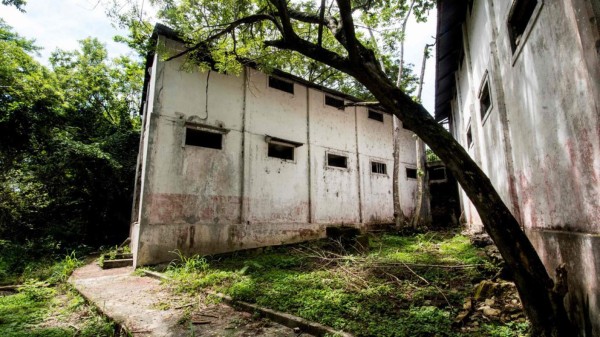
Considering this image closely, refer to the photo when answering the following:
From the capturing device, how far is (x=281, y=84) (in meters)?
12.0

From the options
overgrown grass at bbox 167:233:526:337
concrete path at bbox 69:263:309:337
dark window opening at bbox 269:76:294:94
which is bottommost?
concrete path at bbox 69:263:309:337

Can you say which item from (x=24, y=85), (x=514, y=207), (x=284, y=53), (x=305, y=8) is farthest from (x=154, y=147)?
(x=514, y=207)

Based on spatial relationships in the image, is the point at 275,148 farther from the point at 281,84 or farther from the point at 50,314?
the point at 50,314

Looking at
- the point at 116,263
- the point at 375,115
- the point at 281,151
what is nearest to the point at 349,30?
the point at 281,151

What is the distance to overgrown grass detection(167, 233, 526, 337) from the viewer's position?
12.2 feet

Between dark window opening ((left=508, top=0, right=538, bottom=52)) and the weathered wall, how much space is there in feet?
0.48

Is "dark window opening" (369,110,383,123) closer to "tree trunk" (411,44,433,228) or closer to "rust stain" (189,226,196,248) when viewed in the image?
"tree trunk" (411,44,433,228)

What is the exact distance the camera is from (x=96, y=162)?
12.9 metres

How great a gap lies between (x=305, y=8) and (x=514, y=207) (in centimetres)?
661

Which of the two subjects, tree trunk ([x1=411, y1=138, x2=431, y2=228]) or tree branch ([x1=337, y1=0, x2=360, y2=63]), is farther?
tree trunk ([x1=411, y1=138, x2=431, y2=228])

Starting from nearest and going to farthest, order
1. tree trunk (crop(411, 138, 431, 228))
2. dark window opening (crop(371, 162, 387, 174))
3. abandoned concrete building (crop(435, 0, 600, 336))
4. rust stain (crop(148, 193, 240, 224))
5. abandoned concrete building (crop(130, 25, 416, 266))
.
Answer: abandoned concrete building (crop(435, 0, 600, 336)) → rust stain (crop(148, 193, 240, 224)) → abandoned concrete building (crop(130, 25, 416, 266)) → tree trunk (crop(411, 138, 431, 228)) → dark window opening (crop(371, 162, 387, 174))

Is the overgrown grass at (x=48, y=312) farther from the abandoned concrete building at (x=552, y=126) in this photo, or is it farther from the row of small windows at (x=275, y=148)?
the abandoned concrete building at (x=552, y=126)

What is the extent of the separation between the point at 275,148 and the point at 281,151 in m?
0.28

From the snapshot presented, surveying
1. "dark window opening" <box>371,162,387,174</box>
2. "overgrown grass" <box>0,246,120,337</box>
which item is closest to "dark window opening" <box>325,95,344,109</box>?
"dark window opening" <box>371,162,387,174</box>
